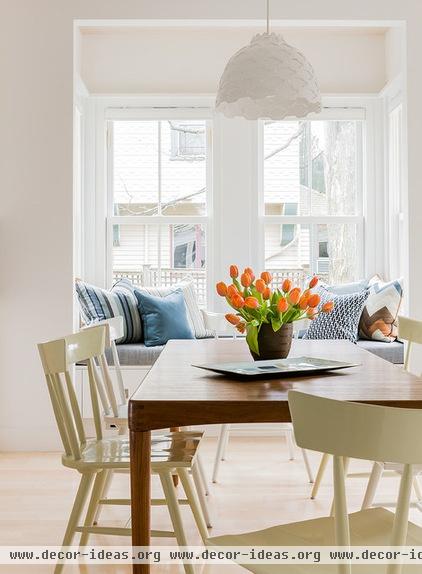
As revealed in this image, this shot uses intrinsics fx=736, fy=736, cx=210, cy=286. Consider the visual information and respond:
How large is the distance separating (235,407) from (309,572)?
518 millimetres

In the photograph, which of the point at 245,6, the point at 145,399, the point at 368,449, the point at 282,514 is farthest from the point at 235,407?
the point at 245,6

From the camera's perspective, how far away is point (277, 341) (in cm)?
289

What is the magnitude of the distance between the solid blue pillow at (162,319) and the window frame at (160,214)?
647 millimetres

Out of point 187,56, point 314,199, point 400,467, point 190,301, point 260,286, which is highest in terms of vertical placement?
point 187,56

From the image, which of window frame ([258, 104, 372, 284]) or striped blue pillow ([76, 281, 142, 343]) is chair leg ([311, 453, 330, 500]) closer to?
striped blue pillow ([76, 281, 142, 343])

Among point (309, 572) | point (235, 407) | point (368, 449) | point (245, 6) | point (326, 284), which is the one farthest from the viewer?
point (326, 284)

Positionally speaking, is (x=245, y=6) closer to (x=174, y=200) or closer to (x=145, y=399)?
(x=174, y=200)

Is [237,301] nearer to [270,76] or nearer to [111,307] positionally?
[270,76]

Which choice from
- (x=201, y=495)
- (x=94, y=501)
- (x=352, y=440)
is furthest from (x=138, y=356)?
(x=352, y=440)

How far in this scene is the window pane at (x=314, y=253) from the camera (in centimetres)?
595

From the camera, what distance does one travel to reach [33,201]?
4.79m

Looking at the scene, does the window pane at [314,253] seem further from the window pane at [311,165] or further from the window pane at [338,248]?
the window pane at [311,165]

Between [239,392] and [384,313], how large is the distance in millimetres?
3214

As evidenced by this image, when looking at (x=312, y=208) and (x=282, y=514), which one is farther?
(x=312, y=208)
